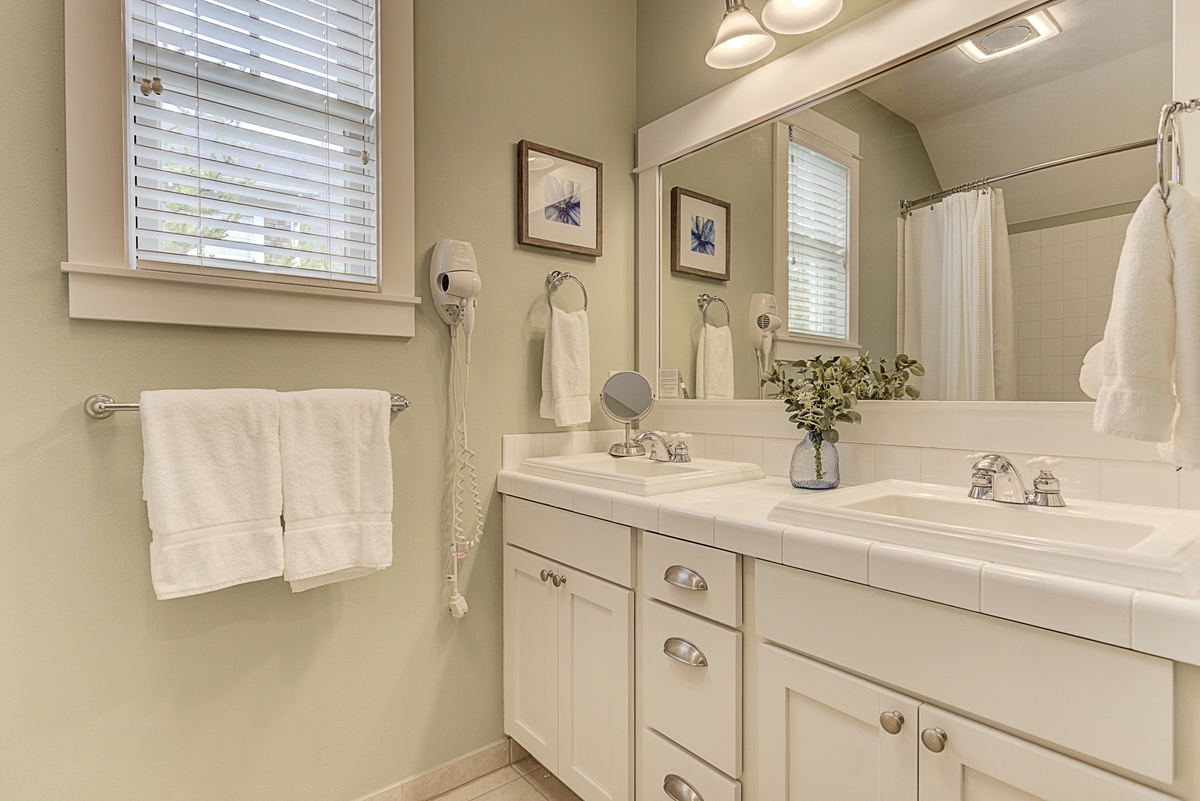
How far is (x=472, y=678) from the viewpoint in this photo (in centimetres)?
178

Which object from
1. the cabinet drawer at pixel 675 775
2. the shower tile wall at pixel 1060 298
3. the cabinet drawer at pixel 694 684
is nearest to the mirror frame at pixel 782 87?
the shower tile wall at pixel 1060 298

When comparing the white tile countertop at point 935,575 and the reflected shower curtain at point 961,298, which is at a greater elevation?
the reflected shower curtain at point 961,298

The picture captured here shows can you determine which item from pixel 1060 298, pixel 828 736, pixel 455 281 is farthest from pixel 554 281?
pixel 828 736

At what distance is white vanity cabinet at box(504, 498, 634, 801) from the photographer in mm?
1382

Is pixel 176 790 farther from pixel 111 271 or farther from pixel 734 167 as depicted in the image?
pixel 734 167

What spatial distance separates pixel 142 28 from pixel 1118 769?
6.69ft

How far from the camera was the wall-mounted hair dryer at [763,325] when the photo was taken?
1.75 metres

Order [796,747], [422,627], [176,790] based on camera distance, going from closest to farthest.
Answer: [796,747]
[176,790]
[422,627]

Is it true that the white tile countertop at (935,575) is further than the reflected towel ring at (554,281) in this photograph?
No

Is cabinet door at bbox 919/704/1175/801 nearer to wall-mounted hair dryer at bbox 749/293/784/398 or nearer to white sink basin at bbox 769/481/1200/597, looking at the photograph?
white sink basin at bbox 769/481/1200/597

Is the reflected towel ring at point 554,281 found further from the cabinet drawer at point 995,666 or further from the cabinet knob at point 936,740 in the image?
the cabinet knob at point 936,740

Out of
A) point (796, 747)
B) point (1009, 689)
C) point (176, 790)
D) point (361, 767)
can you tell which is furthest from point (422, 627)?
point (1009, 689)

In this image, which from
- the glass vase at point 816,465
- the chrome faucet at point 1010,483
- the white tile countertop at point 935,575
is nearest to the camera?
the white tile countertop at point 935,575

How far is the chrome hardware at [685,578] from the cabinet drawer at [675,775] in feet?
1.10
